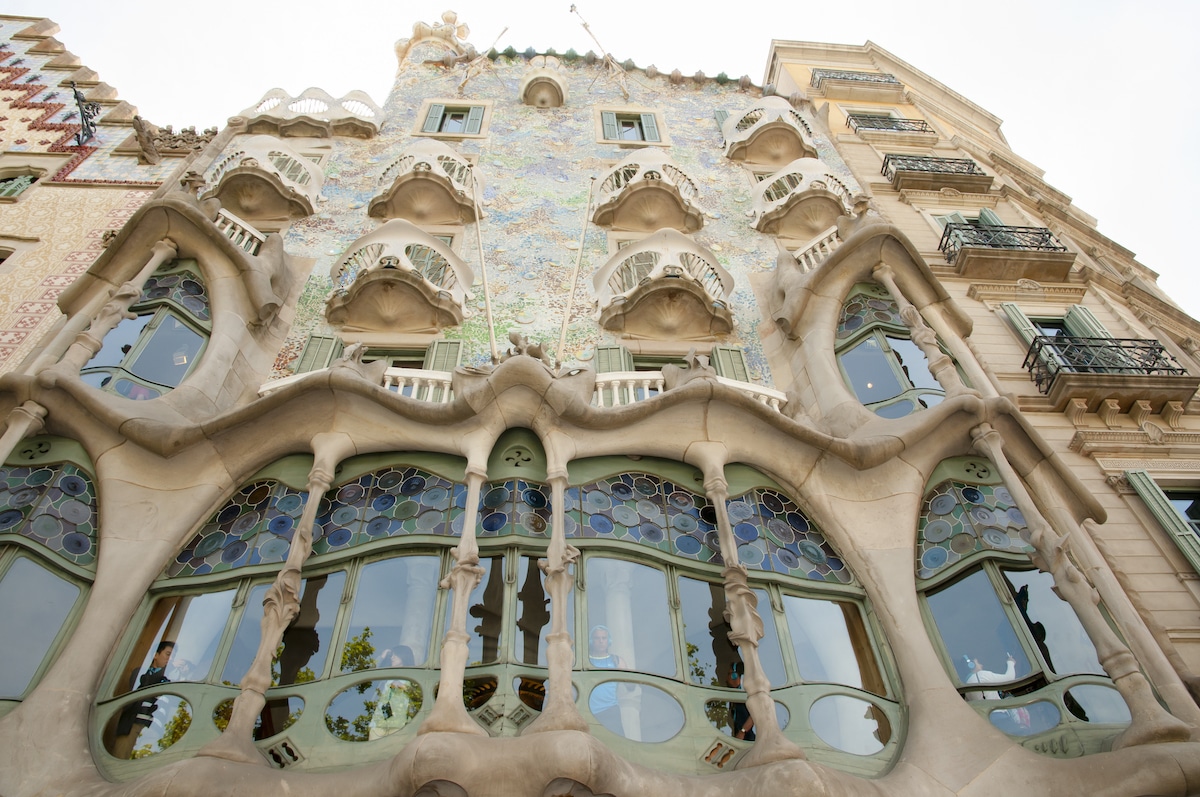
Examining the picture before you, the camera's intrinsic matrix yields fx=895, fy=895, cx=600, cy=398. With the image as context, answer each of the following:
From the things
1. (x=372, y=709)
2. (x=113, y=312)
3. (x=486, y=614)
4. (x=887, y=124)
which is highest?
(x=887, y=124)

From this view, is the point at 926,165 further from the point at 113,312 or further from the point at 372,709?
the point at 372,709

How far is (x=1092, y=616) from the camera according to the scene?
7582mm

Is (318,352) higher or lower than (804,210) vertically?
lower

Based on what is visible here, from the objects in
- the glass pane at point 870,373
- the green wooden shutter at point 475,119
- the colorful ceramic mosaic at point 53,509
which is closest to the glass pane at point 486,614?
the colorful ceramic mosaic at point 53,509

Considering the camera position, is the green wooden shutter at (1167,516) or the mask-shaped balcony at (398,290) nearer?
the green wooden shutter at (1167,516)

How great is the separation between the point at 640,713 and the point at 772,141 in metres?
13.7

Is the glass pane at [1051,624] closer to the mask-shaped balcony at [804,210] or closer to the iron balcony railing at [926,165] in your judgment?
the mask-shaped balcony at [804,210]

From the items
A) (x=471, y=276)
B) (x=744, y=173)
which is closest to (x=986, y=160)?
(x=744, y=173)

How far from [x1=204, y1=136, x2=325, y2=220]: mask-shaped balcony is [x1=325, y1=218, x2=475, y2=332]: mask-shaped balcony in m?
2.49

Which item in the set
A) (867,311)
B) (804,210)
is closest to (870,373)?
(867,311)

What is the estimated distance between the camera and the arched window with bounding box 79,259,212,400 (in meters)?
9.94

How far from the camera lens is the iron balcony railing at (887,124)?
19.8 m

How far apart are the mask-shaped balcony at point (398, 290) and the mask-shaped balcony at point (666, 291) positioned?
7.40ft

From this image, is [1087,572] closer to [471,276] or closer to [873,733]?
[873,733]
